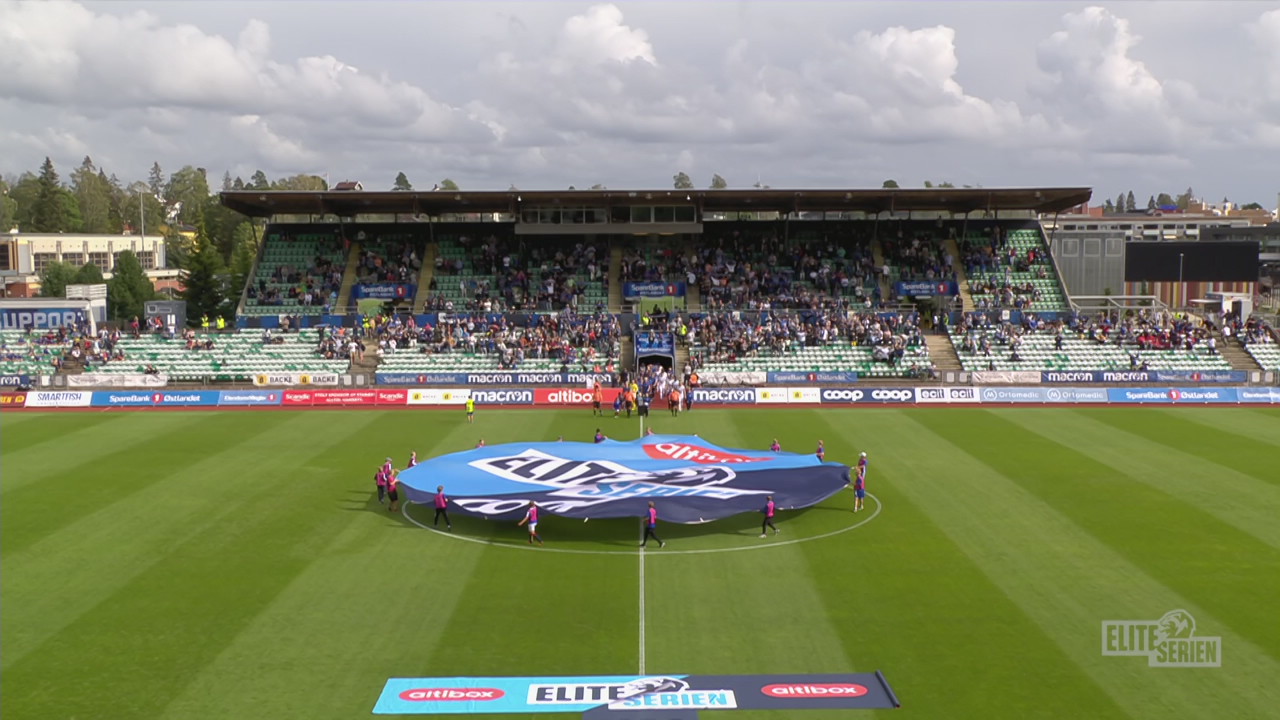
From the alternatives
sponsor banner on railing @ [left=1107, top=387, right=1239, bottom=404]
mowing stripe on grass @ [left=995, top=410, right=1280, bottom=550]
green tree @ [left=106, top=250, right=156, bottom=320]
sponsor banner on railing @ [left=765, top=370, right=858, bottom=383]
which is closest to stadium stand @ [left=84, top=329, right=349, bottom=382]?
sponsor banner on railing @ [left=765, top=370, right=858, bottom=383]

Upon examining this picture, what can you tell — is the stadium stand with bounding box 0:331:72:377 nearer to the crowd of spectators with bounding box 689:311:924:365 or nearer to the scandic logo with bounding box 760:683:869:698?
the crowd of spectators with bounding box 689:311:924:365

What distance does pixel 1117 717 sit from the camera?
616 inches

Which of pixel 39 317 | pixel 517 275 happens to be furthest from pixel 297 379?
pixel 39 317

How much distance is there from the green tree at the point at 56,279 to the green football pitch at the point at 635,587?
220 ft

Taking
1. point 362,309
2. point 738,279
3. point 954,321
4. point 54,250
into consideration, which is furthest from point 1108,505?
point 54,250

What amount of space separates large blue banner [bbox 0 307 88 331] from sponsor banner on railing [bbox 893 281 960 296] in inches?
1957

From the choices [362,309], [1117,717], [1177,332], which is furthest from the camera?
[362,309]

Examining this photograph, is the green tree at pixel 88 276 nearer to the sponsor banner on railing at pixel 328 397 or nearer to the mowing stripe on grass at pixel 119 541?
the sponsor banner on railing at pixel 328 397

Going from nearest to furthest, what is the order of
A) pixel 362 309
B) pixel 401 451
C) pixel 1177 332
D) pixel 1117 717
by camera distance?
pixel 1117 717 < pixel 401 451 < pixel 1177 332 < pixel 362 309

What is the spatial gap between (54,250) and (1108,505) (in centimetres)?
11692

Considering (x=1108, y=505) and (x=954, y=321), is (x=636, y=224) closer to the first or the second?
(x=954, y=321)

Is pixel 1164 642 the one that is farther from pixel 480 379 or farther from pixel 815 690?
pixel 480 379

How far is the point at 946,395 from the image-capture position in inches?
1895

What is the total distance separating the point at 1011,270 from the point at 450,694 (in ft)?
184
